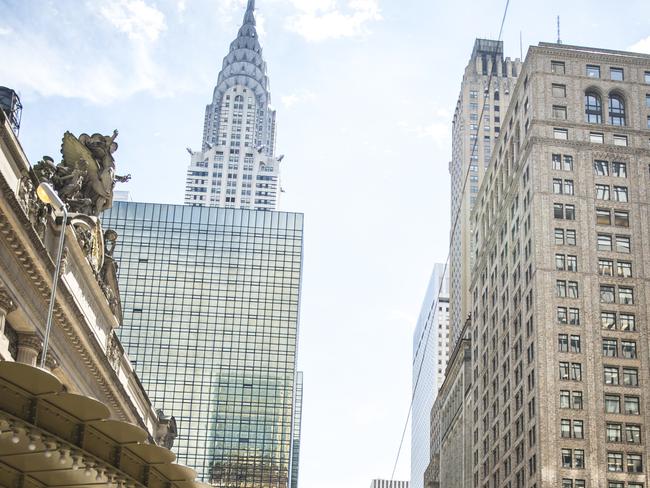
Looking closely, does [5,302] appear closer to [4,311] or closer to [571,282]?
[4,311]

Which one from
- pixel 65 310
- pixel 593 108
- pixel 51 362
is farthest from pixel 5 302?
pixel 593 108

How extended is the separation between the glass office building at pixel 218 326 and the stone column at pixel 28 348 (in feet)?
374

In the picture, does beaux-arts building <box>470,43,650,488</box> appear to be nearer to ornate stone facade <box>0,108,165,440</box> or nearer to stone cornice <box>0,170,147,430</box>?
ornate stone facade <box>0,108,165,440</box>

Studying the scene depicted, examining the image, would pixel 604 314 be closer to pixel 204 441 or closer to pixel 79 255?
pixel 79 255

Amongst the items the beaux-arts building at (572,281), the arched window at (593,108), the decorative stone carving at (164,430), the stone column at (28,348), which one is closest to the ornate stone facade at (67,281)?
the stone column at (28,348)

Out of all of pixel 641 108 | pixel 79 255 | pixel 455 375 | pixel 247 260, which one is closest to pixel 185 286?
pixel 247 260

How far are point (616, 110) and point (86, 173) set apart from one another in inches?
2466

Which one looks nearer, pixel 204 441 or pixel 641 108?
pixel 641 108

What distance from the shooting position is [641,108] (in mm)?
100562

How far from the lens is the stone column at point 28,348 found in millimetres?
44156

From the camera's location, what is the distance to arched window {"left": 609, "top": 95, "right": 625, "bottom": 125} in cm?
10044

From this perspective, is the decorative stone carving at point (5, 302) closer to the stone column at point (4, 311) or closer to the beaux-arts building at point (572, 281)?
the stone column at point (4, 311)

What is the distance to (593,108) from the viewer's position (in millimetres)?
100812

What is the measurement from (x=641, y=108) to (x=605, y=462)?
35406 millimetres
